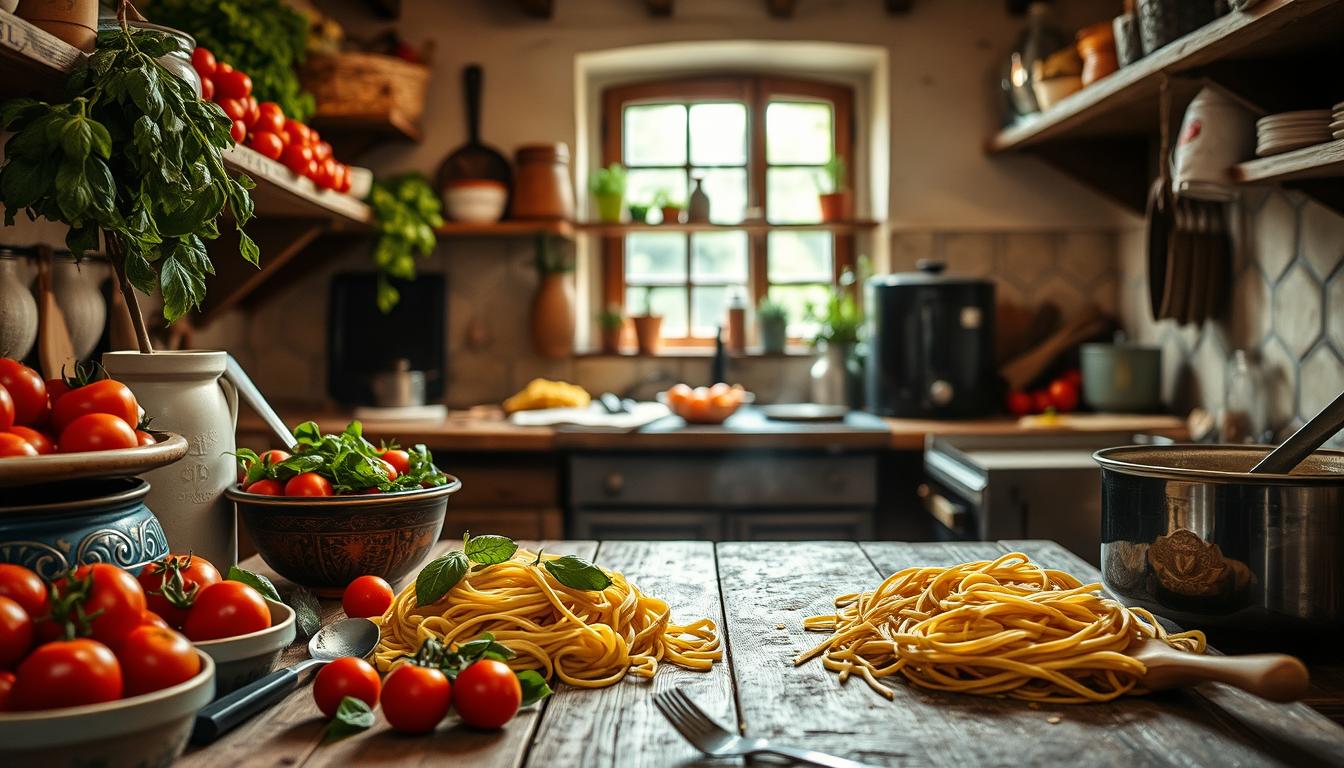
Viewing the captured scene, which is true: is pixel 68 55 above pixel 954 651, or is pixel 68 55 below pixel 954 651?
above

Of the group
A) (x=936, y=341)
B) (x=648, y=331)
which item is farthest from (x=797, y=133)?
(x=936, y=341)

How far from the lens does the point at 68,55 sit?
1567mm

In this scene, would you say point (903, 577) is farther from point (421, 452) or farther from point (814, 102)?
point (814, 102)

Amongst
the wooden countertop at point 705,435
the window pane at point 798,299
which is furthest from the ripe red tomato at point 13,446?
the window pane at point 798,299

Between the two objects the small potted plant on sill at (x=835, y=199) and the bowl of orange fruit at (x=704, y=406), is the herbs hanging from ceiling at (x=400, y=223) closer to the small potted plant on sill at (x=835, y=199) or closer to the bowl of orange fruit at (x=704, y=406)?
the bowl of orange fruit at (x=704, y=406)

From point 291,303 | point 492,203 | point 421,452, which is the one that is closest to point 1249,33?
point 421,452

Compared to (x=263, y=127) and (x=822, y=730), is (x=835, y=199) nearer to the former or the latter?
(x=263, y=127)

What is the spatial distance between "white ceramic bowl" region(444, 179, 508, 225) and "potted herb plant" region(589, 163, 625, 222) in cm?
38

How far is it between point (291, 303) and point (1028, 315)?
2.69 metres

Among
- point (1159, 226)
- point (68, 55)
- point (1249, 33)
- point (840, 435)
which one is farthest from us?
point (840, 435)

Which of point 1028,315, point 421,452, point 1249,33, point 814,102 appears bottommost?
point 421,452

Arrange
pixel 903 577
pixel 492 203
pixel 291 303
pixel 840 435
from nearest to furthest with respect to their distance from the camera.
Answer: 1. pixel 903 577
2. pixel 840 435
3. pixel 492 203
4. pixel 291 303

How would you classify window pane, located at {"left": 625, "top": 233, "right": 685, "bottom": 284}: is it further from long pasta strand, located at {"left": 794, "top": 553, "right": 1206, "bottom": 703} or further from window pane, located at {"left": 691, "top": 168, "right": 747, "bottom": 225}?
long pasta strand, located at {"left": 794, "top": 553, "right": 1206, "bottom": 703}

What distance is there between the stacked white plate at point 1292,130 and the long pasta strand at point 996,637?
1191 millimetres
